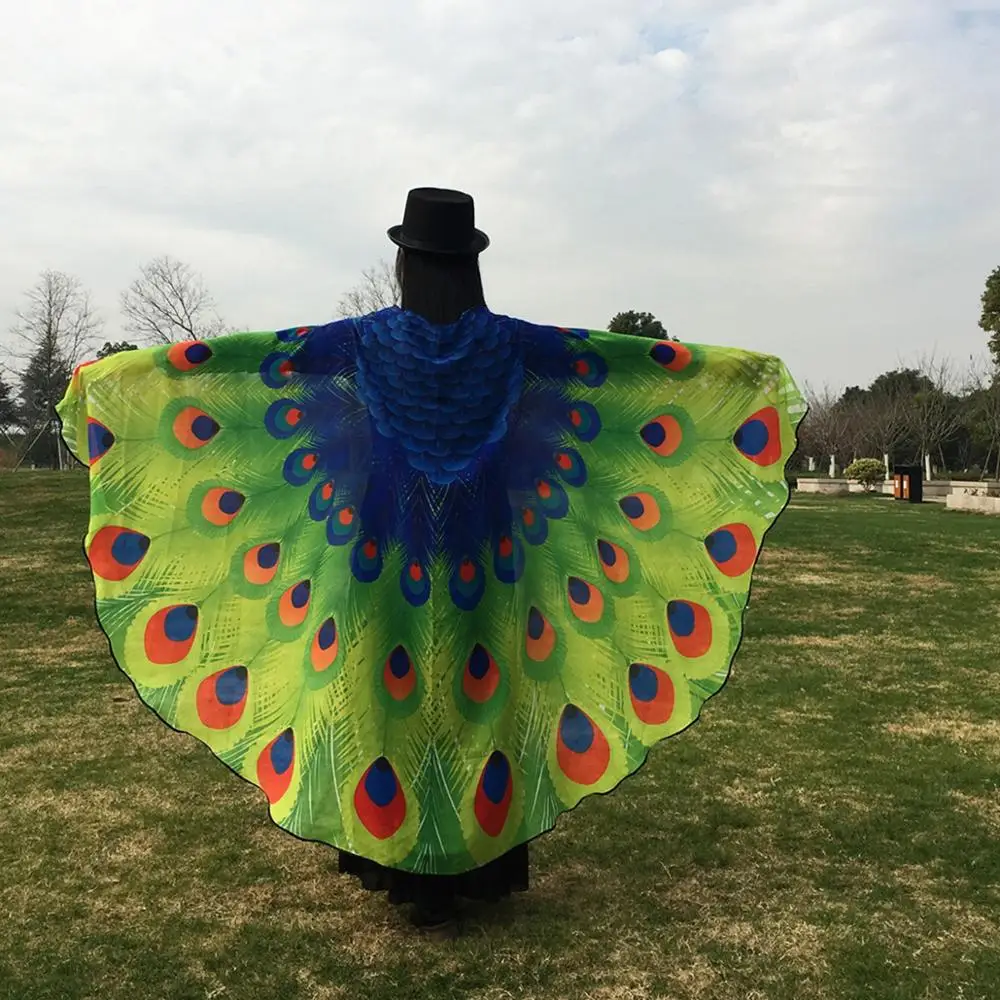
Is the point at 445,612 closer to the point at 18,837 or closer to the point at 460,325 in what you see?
the point at 460,325

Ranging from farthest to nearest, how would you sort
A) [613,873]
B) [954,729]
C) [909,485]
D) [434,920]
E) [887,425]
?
[887,425] < [909,485] < [954,729] < [613,873] < [434,920]

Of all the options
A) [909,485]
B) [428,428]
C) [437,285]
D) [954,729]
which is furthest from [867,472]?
[428,428]

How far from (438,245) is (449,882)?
2.08 meters

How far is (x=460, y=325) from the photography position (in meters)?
3.02

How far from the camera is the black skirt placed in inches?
123

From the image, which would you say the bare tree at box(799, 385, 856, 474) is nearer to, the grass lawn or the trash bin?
the trash bin

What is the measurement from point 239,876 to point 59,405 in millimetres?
1899

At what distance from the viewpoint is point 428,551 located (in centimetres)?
290

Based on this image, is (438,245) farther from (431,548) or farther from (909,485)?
(909,485)

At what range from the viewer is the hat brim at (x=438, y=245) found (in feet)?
9.95

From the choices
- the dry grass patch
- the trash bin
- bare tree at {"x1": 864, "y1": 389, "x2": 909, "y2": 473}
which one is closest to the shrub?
the trash bin

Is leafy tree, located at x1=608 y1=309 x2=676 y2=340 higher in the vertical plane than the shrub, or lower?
higher

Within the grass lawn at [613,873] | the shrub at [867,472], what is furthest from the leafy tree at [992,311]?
the grass lawn at [613,873]

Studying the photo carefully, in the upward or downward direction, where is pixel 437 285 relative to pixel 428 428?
upward
